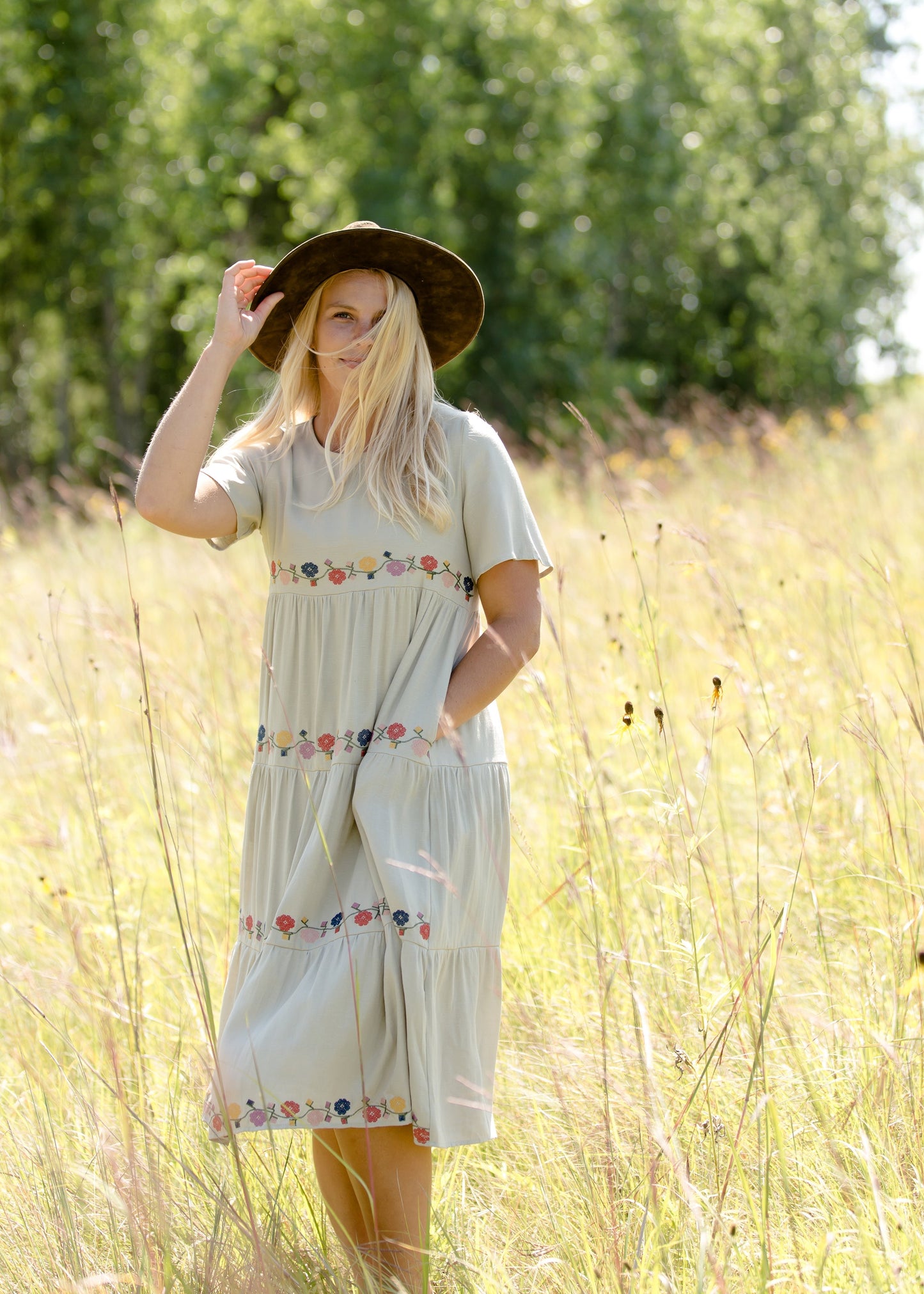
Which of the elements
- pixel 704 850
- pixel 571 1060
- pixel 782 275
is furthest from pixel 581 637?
pixel 782 275

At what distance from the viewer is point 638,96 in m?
18.2

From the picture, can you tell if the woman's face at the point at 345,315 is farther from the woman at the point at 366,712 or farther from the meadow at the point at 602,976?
the meadow at the point at 602,976

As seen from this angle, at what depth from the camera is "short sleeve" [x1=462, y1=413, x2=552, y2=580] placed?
1869 mm

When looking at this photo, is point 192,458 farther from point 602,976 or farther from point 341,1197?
point 341,1197

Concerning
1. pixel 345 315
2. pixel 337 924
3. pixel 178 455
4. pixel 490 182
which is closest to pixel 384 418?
pixel 345 315

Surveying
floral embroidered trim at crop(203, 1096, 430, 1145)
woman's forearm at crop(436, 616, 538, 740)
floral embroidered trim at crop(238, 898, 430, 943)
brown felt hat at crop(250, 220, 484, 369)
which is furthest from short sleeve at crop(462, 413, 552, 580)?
floral embroidered trim at crop(203, 1096, 430, 1145)

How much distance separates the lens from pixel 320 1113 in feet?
5.46

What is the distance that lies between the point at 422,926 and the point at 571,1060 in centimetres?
62

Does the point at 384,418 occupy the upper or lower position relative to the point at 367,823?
upper

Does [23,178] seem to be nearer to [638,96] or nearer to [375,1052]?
[638,96]

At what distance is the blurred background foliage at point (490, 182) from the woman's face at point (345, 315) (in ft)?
37.6

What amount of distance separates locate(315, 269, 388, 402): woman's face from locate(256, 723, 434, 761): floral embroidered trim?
598 mm

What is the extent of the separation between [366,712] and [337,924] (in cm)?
33

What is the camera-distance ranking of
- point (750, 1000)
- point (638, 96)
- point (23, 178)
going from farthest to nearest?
1. point (638, 96)
2. point (23, 178)
3. point (750, 1000)
